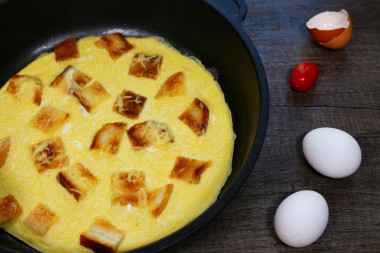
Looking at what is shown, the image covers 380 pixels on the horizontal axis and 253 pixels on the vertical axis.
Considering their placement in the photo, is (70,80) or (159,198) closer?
(159,198)

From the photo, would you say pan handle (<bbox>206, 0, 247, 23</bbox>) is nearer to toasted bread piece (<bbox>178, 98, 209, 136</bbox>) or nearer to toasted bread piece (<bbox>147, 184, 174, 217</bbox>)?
toasted bread piece (<bbox>178, 98, 209, 136</bbox>)

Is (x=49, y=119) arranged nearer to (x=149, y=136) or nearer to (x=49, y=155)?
(x=49, y=155)

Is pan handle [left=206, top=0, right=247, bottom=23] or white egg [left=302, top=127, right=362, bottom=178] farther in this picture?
pan handle [left=206, top=0, right=247, bottom=23]

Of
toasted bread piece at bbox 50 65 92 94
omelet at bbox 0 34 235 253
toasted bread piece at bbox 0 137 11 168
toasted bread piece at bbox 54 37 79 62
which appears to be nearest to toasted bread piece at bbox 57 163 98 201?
omelet at bbox 0 34 235 253

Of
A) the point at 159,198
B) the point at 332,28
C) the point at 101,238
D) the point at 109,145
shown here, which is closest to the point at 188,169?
the point at 159,198

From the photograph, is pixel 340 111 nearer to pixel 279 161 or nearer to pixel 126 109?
pixel 279 161

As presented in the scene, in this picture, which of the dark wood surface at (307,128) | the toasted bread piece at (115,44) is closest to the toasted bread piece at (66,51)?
the toasted bread piece at (115,44)
